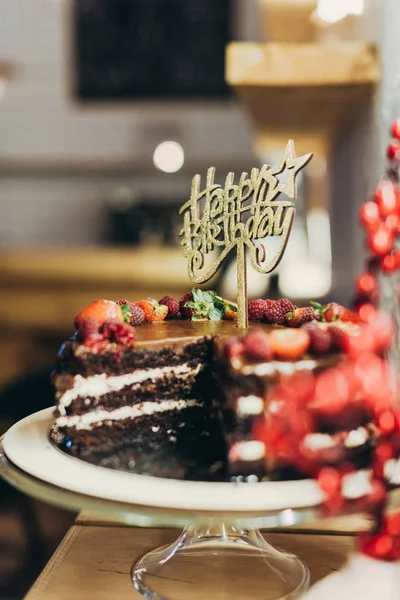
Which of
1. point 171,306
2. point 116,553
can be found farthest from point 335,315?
point 116,553

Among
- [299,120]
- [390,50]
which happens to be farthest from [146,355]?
[299,120]

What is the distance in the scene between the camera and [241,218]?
144cm

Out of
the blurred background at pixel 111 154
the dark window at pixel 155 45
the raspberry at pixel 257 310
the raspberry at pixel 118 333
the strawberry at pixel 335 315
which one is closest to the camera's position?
the raspberry at pixel 118 333

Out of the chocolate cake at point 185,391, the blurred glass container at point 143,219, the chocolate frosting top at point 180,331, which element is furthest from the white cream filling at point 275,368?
the blurred glass container at point 143,219

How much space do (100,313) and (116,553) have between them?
0.52m

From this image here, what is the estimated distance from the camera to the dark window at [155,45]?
A: 20.2ft

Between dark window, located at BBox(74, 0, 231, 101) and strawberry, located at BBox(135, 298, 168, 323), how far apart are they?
4918 mm

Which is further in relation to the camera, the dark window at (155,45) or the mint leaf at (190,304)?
the dark window at (155,45)

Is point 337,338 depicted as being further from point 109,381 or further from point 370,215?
point 109,381

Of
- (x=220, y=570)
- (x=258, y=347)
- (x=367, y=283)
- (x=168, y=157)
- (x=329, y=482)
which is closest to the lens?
(x=329, y=482)

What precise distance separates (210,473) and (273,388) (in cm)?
20

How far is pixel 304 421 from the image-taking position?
3.17 ft

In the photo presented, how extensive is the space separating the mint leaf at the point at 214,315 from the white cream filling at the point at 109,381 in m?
0.18

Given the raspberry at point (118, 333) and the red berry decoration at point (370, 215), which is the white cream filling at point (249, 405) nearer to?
the raspberry at point (118, 333)
